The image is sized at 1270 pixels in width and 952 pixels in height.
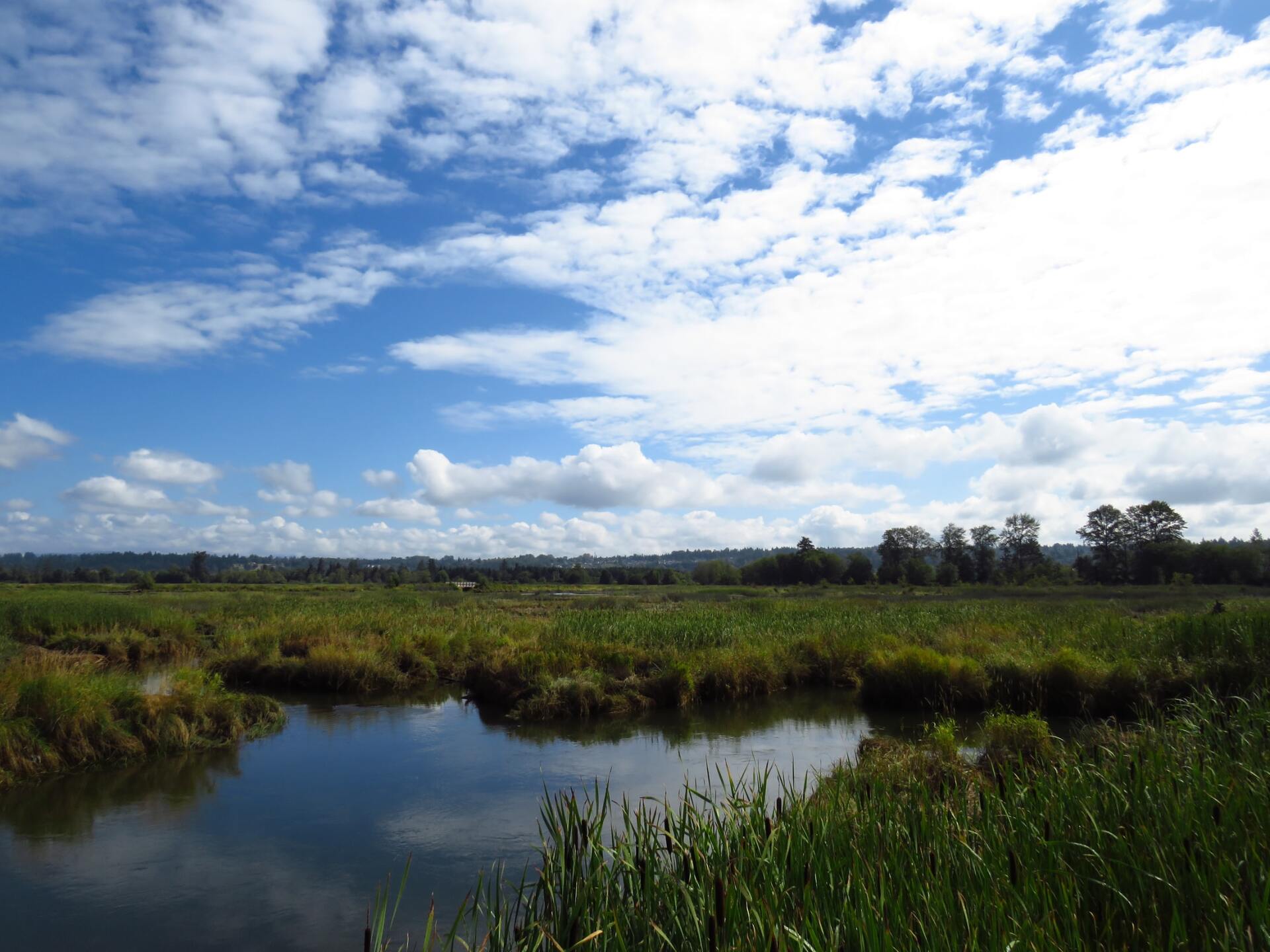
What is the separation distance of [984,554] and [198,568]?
370ft

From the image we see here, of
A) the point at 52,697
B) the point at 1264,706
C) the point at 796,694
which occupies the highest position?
the point at 1264,706

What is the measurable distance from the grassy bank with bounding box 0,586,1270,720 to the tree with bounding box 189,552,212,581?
82.6 meters

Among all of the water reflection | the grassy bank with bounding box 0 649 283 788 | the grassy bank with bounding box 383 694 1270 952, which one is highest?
the grassy bank with bounding box 383 694 1270 952

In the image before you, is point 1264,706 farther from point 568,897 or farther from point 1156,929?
point 568,897

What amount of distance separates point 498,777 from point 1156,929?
35.2 ft

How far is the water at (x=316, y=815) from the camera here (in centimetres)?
770

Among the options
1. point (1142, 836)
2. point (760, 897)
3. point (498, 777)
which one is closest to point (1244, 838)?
point (1142, 836)

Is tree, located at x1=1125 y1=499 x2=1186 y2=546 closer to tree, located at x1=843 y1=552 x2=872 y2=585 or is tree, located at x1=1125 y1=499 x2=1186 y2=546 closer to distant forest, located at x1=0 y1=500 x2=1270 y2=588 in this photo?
distant forest, located at x1=0 y1=500 x2=1270 y2=588

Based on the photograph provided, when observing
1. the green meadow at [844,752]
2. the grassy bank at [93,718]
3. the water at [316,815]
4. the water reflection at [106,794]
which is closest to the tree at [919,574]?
the green meadow at [844,752]

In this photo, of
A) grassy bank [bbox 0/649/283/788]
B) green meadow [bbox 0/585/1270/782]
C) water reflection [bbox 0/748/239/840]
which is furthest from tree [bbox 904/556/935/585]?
water reflection [bbox 0/748/239/840]

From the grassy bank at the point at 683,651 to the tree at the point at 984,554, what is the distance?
232 ft

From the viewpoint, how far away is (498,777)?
12.6 meters

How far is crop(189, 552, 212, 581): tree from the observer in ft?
340

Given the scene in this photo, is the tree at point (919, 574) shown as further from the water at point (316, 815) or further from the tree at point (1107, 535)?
the water at point (316, 815)
